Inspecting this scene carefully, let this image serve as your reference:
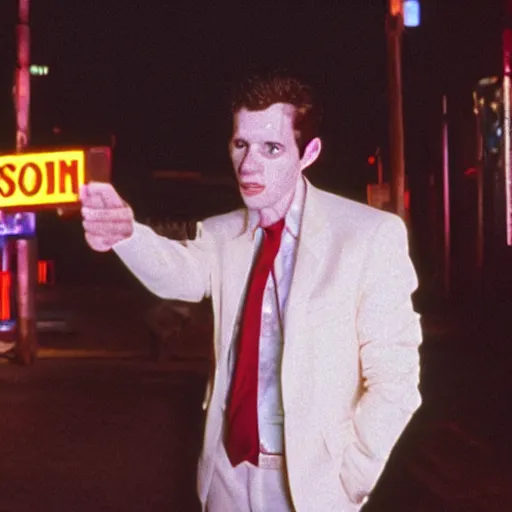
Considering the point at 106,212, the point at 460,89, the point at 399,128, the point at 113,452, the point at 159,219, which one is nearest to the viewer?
the point at 106,212

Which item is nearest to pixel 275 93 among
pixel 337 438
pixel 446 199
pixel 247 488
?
pixel 337 438

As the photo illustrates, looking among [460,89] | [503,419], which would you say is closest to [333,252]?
[503,419]

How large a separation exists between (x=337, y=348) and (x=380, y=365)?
137 mm

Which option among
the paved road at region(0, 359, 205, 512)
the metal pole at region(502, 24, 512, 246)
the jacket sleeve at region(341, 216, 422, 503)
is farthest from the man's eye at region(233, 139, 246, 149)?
the metal pole at region(502, 24, 512, 246)

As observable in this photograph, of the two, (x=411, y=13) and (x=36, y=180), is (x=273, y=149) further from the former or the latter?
(x=411, y=13)

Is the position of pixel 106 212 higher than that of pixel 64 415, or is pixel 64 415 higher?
pixel 106 212

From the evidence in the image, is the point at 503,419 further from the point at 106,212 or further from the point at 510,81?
the point at 106,212

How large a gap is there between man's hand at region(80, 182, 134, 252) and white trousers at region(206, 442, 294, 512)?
0.69 m

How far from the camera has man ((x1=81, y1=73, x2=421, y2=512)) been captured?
2887 millimetres

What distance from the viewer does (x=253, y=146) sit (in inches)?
119

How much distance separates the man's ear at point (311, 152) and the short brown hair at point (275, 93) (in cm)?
7

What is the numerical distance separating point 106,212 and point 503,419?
31.1 ft

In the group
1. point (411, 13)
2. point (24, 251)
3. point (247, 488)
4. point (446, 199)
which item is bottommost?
point (247, 488)

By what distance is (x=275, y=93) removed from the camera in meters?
3.01
